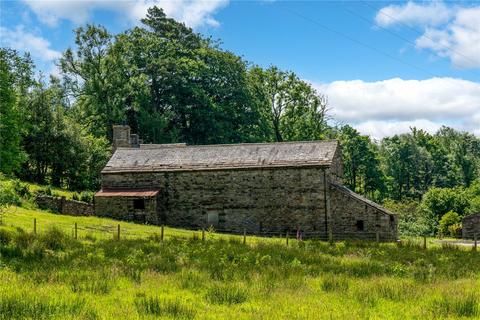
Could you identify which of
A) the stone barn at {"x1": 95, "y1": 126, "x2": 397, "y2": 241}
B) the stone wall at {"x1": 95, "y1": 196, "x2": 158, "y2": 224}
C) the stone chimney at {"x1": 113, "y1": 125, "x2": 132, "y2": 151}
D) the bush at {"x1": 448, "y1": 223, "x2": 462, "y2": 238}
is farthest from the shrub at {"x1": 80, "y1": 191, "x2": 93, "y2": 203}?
the bush at {"x1": 448, "y1": 223, "x2": 462, "y2": 238}

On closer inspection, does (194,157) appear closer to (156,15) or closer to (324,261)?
(324,261)

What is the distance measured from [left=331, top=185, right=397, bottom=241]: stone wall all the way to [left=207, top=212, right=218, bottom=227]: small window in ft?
27.9

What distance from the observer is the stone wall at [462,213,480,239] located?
47.7 metres

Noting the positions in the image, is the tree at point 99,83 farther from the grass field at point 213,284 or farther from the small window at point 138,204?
the grass field at point 213,284

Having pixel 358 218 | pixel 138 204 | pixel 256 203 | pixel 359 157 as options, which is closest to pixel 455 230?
pixel 358 218

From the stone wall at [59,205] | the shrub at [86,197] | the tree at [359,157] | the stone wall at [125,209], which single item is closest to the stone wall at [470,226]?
the tree at [359,157]

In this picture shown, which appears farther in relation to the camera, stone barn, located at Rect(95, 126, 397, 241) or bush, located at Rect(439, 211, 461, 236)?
bush, located at Rect(439, 211, 461, 236)

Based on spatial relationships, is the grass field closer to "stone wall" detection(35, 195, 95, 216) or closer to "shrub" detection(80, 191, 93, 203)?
"stone wall" detection(35, 195, 95, 216)

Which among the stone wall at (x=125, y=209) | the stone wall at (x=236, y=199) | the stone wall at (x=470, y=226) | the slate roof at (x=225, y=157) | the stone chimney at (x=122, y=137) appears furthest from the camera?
the stone chimney at (x=122, y=137)

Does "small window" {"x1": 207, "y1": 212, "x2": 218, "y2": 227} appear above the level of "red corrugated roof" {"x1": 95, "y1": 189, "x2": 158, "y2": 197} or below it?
below

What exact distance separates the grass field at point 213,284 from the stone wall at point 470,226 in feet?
97.7

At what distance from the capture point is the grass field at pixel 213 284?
9.79 meters

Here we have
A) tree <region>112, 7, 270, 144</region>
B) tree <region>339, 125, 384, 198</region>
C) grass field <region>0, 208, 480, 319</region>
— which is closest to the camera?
grass field <region>0, 208, 480, 319</region>

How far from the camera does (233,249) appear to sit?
21.6 metres
